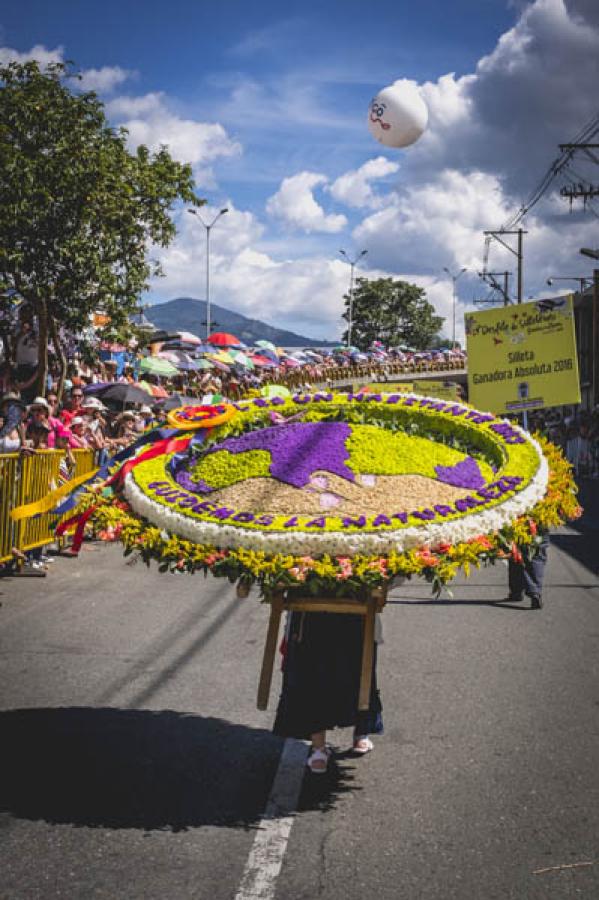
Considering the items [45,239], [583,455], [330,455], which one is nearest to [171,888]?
[330,455]

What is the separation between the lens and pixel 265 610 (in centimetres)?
916

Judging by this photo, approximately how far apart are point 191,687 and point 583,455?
2490cm

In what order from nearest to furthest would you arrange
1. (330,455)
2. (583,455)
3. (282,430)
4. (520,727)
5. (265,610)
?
1. (330,455)
2. (282,430)
3. (520,727)
4. (265,610)
5. (583,455)

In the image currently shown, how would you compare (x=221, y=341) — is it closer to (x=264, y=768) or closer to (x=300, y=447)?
(x=300, y=447)

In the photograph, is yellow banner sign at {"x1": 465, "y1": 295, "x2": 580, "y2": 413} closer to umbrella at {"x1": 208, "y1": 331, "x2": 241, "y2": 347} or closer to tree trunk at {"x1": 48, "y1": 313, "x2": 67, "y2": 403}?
tree trunk at {"x1": 48, "y1": 313, "x2": 67, "y2": 403}

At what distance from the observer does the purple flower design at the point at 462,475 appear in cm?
473

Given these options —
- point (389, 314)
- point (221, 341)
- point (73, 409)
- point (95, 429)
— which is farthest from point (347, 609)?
point (389, 314)

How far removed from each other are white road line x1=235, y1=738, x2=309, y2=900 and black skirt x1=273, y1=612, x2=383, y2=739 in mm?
253

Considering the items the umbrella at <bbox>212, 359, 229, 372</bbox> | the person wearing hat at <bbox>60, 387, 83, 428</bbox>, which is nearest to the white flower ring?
the person wearing hat at <bbox>60, 387, 83, 428</bbox>

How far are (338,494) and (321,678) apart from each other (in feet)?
3.33

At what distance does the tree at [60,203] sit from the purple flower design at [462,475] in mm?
10891

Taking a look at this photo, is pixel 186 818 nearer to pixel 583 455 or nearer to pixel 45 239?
pixel 45 239

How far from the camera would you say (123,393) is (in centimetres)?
1756

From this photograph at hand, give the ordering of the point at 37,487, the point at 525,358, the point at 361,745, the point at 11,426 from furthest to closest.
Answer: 1. the point at 37,487
2. the point at 11,426
3. the point at 525,358
4. the point at 361,745
